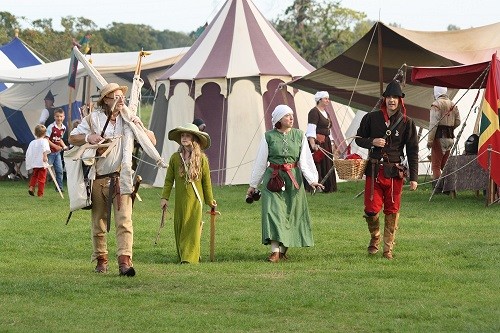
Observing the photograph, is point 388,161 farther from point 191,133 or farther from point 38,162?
point 38,162

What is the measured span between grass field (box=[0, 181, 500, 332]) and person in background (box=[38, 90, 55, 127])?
33.2ft

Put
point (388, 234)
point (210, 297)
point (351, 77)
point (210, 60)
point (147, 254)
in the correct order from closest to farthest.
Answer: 1. point (210, 297)
2. point (388, 234)
3. point (147, 254)
4. point (351, 77)
5. point (210, 60)

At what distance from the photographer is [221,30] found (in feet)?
76.8

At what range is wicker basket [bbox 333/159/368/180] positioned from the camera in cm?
1243

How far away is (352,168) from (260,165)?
100 cm

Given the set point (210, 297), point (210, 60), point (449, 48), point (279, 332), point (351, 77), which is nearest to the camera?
point (279, 332)

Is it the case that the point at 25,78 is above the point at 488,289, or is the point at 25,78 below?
above

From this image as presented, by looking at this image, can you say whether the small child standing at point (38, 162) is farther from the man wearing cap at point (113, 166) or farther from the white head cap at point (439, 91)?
the man wearing cap at point (113, 166)

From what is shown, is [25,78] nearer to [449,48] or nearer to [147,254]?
[449,48]

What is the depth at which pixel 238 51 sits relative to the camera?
A: 23.1 m

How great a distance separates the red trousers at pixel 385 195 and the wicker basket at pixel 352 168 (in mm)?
364

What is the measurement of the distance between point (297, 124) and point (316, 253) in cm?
1076

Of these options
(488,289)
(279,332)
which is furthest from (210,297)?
(488,289)

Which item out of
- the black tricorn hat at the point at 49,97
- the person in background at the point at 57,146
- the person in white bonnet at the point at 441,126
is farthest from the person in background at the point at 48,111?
the person in white bonnet at the point at 441,126
